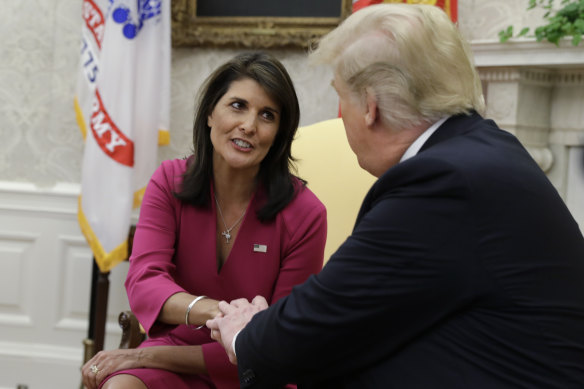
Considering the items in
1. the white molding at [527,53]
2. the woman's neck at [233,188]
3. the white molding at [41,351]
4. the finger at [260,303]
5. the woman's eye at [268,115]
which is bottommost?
the white molding at [41,351]

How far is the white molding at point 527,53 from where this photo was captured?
3.11m

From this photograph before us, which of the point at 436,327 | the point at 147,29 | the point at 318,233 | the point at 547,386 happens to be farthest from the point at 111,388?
the point at 147,29

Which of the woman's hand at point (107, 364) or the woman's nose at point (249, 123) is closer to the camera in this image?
the woman's hand at point (107, 364)

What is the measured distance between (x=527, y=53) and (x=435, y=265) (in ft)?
7.06

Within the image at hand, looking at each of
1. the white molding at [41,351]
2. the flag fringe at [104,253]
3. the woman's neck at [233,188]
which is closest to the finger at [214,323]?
the woman's neck at [233,188]

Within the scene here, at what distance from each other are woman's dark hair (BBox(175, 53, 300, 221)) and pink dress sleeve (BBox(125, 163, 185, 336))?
55 millimetres

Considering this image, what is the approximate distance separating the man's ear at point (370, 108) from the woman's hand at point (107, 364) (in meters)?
0.92

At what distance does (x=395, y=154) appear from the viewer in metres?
1.51

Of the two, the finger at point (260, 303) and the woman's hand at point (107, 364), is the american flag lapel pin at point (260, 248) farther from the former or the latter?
the woman's hand at point (107, 364)

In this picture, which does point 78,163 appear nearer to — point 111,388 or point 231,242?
point 231,242

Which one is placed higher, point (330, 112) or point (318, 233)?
Answer: point (330, 112)

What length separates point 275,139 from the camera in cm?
222

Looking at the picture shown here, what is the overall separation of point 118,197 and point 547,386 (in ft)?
8.15

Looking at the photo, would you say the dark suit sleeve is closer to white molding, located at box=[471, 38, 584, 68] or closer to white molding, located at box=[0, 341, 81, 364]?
white molding, located at box=[471, 38, 584, 68]
